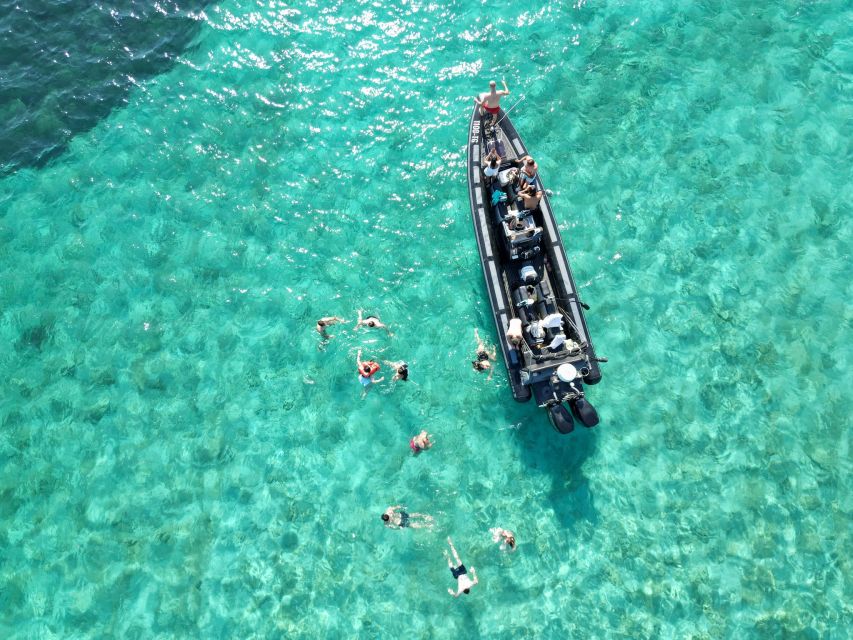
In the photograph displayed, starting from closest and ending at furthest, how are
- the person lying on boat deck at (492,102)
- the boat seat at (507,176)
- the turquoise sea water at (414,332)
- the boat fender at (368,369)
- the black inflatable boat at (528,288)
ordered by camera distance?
the turquoise sea water at (414,332)
the black inflatable boat at (528,288)
the boat fender at (368,369)
the boat seat at (507,176)
the person lying on boat deck at (492,102)

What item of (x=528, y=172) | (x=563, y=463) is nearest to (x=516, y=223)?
(x=528, y=172)

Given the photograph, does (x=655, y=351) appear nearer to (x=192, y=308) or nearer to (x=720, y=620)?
(x=720, y=620)

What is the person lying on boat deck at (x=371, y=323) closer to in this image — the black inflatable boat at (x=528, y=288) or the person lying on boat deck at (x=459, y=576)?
the black inflatable boat at (x=528, y=288)

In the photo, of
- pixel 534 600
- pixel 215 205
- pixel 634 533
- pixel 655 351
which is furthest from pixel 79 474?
pixel 655 351

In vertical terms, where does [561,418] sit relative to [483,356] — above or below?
below

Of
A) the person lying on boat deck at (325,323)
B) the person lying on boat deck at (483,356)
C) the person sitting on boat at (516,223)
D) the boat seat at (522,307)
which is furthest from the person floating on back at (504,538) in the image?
the person sitting on boat at (516,223)

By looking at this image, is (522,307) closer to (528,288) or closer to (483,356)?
(528,288)
